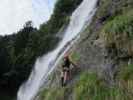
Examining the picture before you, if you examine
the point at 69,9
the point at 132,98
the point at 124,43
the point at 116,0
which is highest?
the point at 69,9

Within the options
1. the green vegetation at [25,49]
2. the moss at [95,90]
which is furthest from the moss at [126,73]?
the green vegetation at [25,49]

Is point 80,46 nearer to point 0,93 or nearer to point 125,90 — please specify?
point 125,90

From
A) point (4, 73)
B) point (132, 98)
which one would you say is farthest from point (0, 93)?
point (132, 98)

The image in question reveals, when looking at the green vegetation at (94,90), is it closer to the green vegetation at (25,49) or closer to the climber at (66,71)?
the climber at (66,71)

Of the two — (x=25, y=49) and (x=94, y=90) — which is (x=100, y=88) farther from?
(x=25, y=49)

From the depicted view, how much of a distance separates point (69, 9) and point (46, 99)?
69.9 ft

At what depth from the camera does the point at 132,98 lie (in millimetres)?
13617

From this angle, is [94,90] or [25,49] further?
[25,49]

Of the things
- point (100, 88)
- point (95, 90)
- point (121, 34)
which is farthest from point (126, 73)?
point (121, 34)

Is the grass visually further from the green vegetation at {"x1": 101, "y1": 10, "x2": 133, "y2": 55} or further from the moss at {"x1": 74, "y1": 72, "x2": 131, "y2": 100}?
the green vegetation at {"x1": 101, "y1": 10, "x2": 133, "y2": 55}

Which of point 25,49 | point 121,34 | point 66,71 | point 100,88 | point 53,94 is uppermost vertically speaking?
point 25,49

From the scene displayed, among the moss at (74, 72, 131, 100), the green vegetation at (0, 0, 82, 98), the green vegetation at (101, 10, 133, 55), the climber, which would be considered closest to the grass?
the moss at (74, 72, 131, 100)

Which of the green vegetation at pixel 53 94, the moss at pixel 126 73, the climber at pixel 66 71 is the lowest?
the moss at pixel 126 73

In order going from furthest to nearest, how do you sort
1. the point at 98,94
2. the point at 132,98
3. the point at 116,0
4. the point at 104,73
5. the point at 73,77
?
the point at 116,0, the point at 73,77, the point at 104,73, the point at 98,94, the point at 132,98
